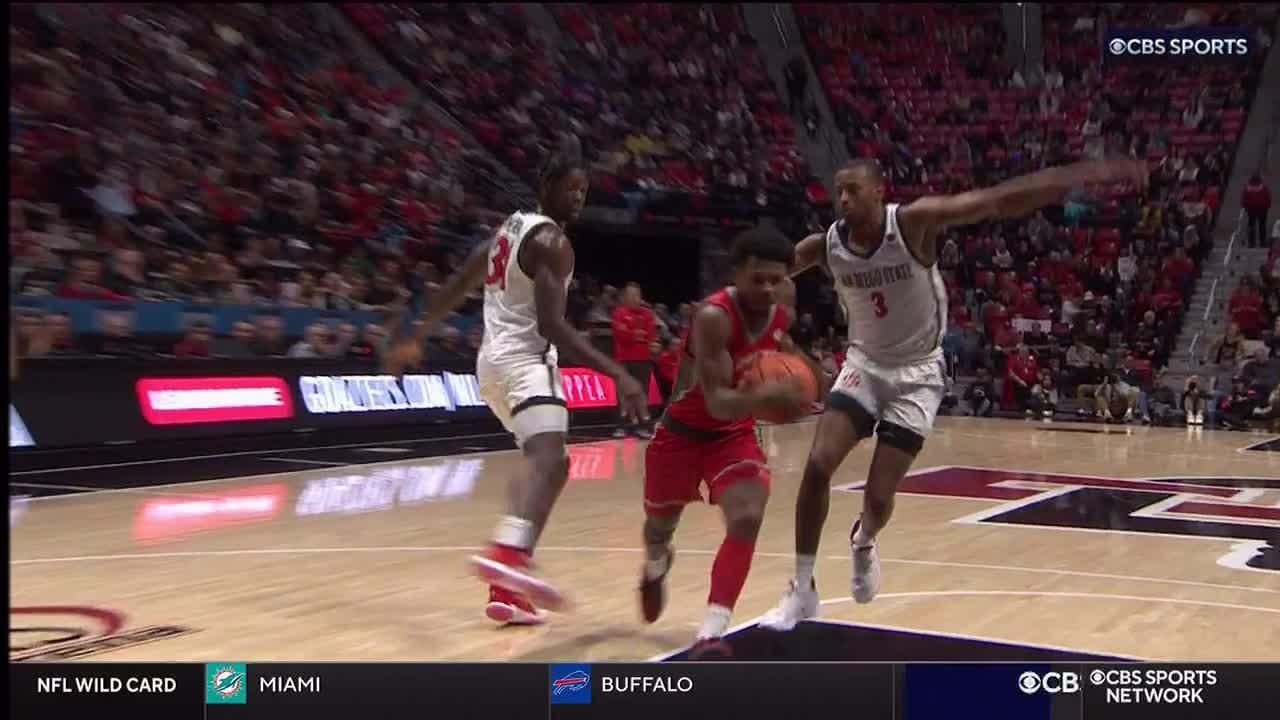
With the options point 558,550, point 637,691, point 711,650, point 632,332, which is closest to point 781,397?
point 711,650

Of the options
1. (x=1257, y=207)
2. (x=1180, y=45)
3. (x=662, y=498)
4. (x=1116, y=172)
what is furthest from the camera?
(x=1180, y=45)

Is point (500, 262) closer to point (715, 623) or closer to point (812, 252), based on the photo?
point (812, 252)

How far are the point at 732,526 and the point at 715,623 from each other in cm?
28

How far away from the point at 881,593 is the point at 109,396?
6344 millimetres

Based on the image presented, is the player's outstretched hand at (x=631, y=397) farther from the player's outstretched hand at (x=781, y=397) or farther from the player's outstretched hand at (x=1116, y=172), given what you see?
the player's outstretched hand at (x=1116, y=172)

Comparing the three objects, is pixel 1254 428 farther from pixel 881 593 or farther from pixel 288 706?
pixel 288 706

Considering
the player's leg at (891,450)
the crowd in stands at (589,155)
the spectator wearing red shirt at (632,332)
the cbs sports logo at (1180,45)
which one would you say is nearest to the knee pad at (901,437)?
the player's leg at (891,450)

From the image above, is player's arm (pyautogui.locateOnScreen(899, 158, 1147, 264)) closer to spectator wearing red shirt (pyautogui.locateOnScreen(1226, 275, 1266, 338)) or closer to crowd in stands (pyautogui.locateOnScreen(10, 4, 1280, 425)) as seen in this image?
crowd in stands (pyautogui.locateOnScreen(10, 4, 1280, 425))

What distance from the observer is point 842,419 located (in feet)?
14.8

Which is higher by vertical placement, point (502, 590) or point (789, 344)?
point (789, 344)

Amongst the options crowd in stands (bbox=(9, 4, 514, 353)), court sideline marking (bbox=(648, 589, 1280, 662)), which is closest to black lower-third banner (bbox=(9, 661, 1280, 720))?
court sideline marking (bbox=(648, 589, 1280, 662))

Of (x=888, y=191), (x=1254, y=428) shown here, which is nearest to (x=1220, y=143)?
(x=888, y=191)

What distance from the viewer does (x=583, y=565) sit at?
18.3 ft

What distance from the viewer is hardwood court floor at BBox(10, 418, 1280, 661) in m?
4.12
